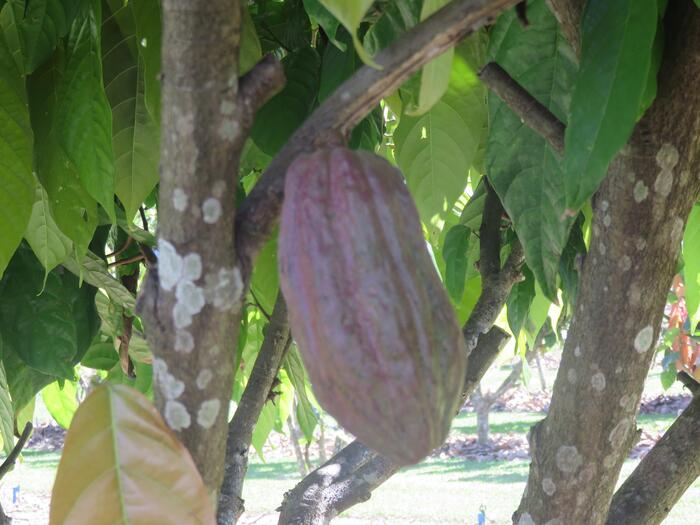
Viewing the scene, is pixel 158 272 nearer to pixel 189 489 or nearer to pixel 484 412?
pixel 189 489

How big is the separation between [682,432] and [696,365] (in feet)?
15.0

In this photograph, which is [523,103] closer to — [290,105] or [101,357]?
[290,105]

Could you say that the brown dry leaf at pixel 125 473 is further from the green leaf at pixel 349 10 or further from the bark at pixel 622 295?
the bark at pixel 622 295

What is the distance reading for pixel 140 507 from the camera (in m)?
0.56

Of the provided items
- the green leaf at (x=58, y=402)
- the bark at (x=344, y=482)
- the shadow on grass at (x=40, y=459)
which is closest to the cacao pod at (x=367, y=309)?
the bark at (x=344, y=482)

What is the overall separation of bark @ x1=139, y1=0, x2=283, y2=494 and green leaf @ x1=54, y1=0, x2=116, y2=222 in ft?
1.33

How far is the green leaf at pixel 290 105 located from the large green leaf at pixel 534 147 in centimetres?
32

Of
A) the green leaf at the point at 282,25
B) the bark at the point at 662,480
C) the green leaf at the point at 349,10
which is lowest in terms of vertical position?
the bark at the point at 662,480

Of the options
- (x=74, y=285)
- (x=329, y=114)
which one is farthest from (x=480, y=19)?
(x=74, y=285)

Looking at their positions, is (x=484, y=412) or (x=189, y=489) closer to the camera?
(x=189, y=489)

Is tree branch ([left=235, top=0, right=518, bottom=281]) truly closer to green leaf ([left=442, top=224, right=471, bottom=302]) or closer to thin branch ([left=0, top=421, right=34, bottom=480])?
green leaf ([left=442, top=224, right=471, bottom=302])

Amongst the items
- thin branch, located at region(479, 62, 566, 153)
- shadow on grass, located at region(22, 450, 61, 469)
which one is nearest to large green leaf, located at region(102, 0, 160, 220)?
thin branch, located at region(479, 62, 566, 153)

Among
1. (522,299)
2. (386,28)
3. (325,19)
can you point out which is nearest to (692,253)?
(522,299)

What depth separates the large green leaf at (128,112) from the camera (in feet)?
3.56
